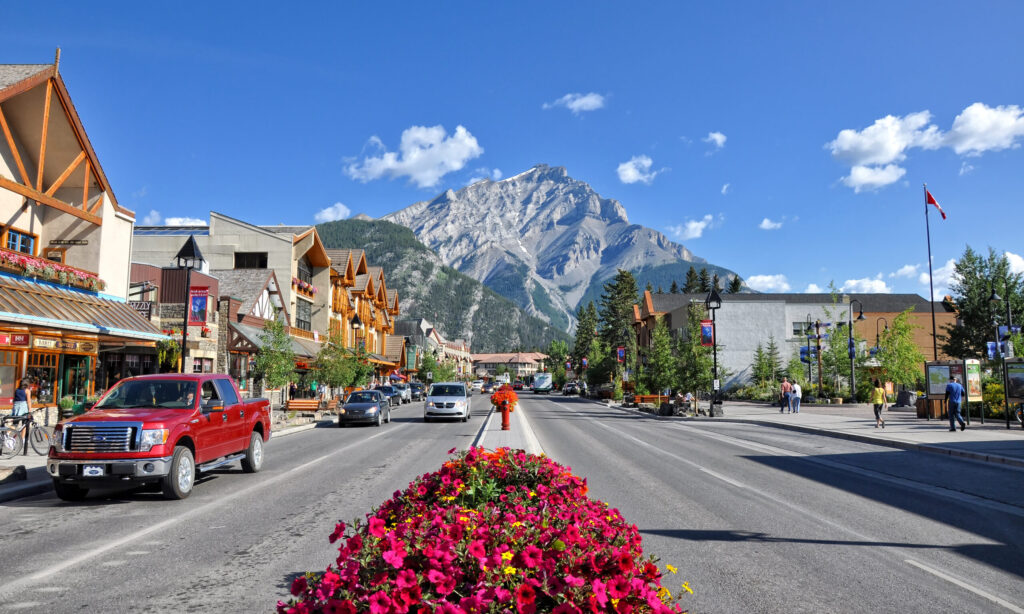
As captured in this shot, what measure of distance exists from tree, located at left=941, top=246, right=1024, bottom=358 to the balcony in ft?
203

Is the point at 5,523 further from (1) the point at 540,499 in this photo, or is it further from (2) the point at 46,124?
(2) the point at 46,124

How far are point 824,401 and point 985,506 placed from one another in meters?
39.8

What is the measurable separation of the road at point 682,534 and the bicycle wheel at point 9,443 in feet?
16.7

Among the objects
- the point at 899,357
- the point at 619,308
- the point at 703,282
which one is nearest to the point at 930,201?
the point at 899,357

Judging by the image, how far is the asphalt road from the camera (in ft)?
17.6

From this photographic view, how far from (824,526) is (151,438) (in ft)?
30.7

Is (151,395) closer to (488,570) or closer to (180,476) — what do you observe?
(180,476)

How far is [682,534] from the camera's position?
7.49 meters

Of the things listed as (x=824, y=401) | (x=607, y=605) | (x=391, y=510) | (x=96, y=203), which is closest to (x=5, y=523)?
(x=391, y=510)

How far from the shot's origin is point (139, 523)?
8.26 metres

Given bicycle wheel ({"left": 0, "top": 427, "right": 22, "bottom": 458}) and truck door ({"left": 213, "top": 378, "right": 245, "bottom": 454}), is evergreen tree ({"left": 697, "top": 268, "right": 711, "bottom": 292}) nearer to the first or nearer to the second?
truck door ({"left": 213, "top": 378, "right": 245, "bottom": 454})

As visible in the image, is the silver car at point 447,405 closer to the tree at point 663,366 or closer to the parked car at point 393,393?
the tree at point 663,366

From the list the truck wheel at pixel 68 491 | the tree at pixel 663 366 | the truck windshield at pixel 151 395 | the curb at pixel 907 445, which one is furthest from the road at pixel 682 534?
the tree at pixel 663 366

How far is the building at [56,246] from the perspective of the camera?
19.3 metres
